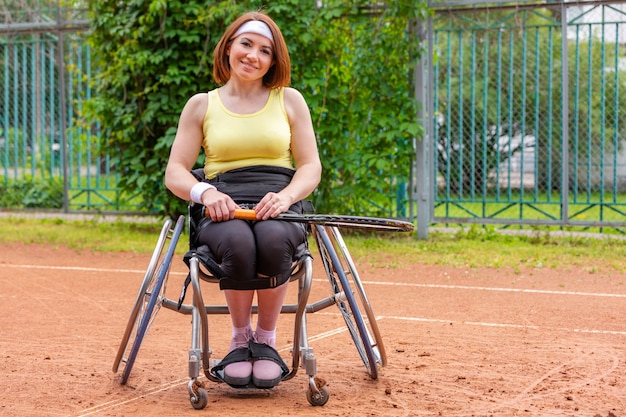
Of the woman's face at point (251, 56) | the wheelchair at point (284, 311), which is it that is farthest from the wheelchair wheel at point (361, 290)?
the woman's face at point (251, 56)

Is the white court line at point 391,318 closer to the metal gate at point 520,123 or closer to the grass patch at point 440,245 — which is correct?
the grass patch at point 440,245

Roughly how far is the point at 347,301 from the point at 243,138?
0.81 metres

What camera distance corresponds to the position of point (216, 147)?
4125 millimetres

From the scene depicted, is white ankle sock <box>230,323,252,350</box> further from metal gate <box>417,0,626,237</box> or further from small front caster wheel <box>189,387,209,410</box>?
metal gate <box>417,0,626,237</box>

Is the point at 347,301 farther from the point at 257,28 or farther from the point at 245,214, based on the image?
the point at 257,28

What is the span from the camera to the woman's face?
165 inches

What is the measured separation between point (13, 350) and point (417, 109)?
5.61 metres

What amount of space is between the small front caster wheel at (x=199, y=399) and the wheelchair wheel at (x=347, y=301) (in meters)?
0.69

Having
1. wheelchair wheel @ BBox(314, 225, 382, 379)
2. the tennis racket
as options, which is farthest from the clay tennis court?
the tennis racket

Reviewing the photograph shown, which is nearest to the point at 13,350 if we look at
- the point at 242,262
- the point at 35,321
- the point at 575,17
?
the point at 35,321

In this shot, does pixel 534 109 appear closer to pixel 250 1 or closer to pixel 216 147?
pixel 250 1

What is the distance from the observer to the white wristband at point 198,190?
3.95 metres

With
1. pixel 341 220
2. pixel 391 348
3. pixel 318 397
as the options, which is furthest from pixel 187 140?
pixel 391 348

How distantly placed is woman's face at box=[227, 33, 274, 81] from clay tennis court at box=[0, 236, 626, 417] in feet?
4.40
